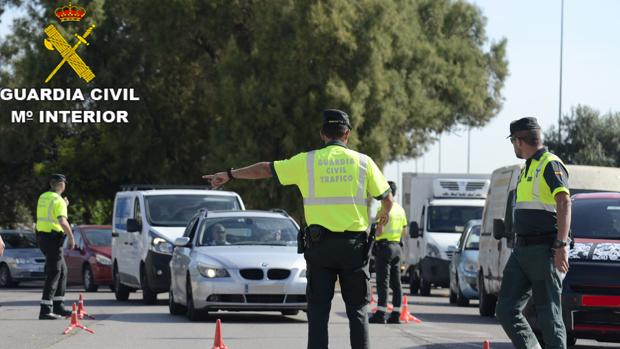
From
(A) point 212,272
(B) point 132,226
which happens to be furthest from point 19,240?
(A) point 212,272

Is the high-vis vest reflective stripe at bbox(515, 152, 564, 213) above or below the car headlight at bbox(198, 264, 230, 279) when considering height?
above

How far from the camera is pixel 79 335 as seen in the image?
15836 mm

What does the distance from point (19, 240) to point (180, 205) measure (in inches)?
521

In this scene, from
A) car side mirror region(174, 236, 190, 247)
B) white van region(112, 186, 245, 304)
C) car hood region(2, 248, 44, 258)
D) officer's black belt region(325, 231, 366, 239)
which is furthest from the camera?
car hood region(2, 248, 44, 258)

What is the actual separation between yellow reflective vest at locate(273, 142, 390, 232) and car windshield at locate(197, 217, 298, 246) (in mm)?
9496

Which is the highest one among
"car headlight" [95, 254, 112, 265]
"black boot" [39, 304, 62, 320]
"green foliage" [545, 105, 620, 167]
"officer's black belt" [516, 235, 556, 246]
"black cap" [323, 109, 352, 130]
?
"green foliage" [545, 105, 620, 167]

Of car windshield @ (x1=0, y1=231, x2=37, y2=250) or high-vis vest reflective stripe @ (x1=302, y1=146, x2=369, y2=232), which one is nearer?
high-vis vest reflective stripe @ (x1=302, y1=146, x2=369, y2=232)

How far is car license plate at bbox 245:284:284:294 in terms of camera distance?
59.0 feet

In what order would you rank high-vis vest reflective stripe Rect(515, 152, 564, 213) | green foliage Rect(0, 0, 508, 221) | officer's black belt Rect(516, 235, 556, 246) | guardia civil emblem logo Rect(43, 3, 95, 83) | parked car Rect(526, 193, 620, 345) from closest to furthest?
officer's black belt Rect(516, 235, 556, 246)
high-vis vest reflective stripe Rect(515, 152, 564, 213)
parked car Rect(526, 193, 620, 345)
green foliage Rect(0, 0, 508, 221)
guardia civil emblem logo Rect(43, 3, 95, 83)

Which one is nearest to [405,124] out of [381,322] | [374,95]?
[374,95]

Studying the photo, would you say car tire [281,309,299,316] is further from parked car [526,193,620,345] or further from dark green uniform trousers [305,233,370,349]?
dark green uniform trousers [305,233,370,349]

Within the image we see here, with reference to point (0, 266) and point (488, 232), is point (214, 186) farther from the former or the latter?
point (0, 266)

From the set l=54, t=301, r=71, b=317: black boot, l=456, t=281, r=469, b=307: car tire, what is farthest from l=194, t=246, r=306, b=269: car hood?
l=456, t=281, r=469, b=307: car tire

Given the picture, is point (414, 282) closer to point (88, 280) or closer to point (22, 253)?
point (88, 280)
